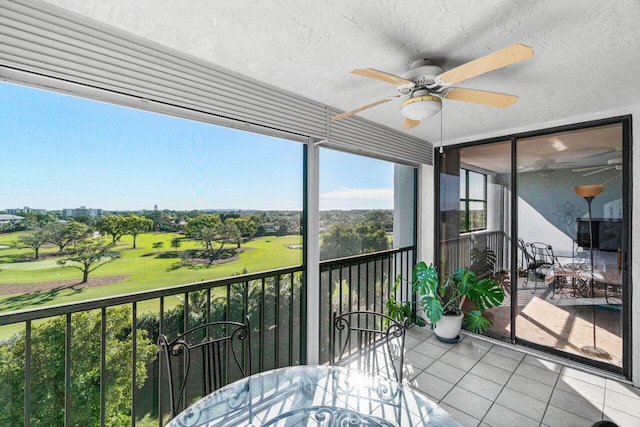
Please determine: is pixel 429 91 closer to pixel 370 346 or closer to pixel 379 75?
pixel 379 75

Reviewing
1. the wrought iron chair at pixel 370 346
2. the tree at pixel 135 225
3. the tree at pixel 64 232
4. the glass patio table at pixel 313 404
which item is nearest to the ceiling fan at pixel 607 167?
the wrought iron chair at pixel 370 346

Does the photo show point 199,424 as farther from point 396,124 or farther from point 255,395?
point 396,124

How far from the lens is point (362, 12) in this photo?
1.29 metres

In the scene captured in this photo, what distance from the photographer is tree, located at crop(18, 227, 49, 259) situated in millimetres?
1391

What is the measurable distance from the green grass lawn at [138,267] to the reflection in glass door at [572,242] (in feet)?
8.39

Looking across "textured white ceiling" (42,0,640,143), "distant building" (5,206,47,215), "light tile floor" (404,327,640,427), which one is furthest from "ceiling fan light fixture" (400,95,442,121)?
"light tile floor" (404,327,640,427)

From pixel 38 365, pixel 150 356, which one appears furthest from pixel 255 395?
pixel 38 365

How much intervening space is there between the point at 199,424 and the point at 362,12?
1.92 metres

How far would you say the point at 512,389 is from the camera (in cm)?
240

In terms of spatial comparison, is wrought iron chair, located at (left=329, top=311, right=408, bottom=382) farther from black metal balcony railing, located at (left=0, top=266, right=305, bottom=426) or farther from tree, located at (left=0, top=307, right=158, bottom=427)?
tree, located at (left=0, top=307, right=158, bottom=427)

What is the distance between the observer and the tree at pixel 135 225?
5.54 feet

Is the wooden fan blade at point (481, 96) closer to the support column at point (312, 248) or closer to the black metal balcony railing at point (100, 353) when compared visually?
the support column at point (312, 248)

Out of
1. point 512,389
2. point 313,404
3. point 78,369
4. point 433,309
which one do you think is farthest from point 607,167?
point 78,369

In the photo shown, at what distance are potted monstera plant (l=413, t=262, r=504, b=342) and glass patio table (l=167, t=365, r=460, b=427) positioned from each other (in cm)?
173
